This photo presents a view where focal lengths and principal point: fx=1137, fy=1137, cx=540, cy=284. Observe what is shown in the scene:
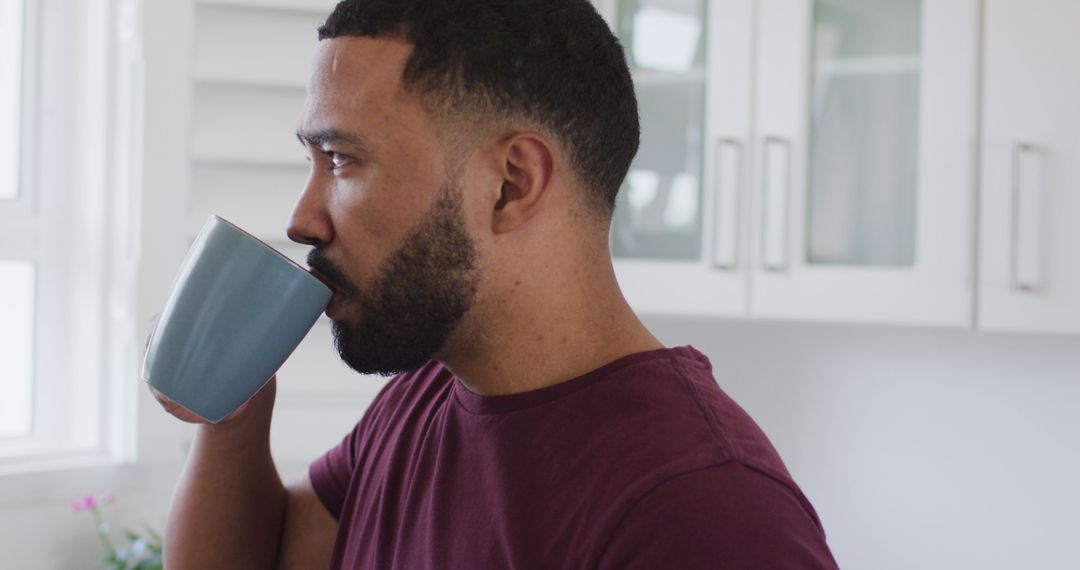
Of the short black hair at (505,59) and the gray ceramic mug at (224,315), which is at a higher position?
the short black hair at (505,59)

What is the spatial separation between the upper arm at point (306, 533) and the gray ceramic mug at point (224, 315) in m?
0.26

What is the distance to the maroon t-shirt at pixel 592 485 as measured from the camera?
2.23ft

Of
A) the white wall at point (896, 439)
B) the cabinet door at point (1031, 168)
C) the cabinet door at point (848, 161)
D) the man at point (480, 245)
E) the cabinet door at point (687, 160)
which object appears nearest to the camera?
the man at point (480, 245)

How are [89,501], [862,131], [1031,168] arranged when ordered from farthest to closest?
[89,501], [862,131], [1031,168]

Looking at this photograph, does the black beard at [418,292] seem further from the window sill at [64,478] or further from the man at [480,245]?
the window sill at [64,478]

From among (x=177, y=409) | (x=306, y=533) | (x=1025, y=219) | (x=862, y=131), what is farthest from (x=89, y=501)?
(x=1025, y=219)

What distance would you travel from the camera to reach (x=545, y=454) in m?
0.80

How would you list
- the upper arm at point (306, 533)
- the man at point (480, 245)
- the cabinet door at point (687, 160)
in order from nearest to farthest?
the man at point (480, 245)
the upper arm at point (306, 533)
the cabinet door at point (687, 160)

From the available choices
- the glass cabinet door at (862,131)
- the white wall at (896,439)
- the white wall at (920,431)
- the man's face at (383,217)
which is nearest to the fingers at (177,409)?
the man's face at (383,217)

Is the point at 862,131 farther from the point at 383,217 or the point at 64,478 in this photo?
the point at 64,478

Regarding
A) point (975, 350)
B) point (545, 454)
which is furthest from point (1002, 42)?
point (545, 454)

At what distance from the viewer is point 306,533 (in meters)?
1.08

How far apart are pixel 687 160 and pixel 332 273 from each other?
0.93m

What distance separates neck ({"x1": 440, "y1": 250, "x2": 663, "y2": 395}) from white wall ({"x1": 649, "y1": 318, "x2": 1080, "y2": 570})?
114 cm
